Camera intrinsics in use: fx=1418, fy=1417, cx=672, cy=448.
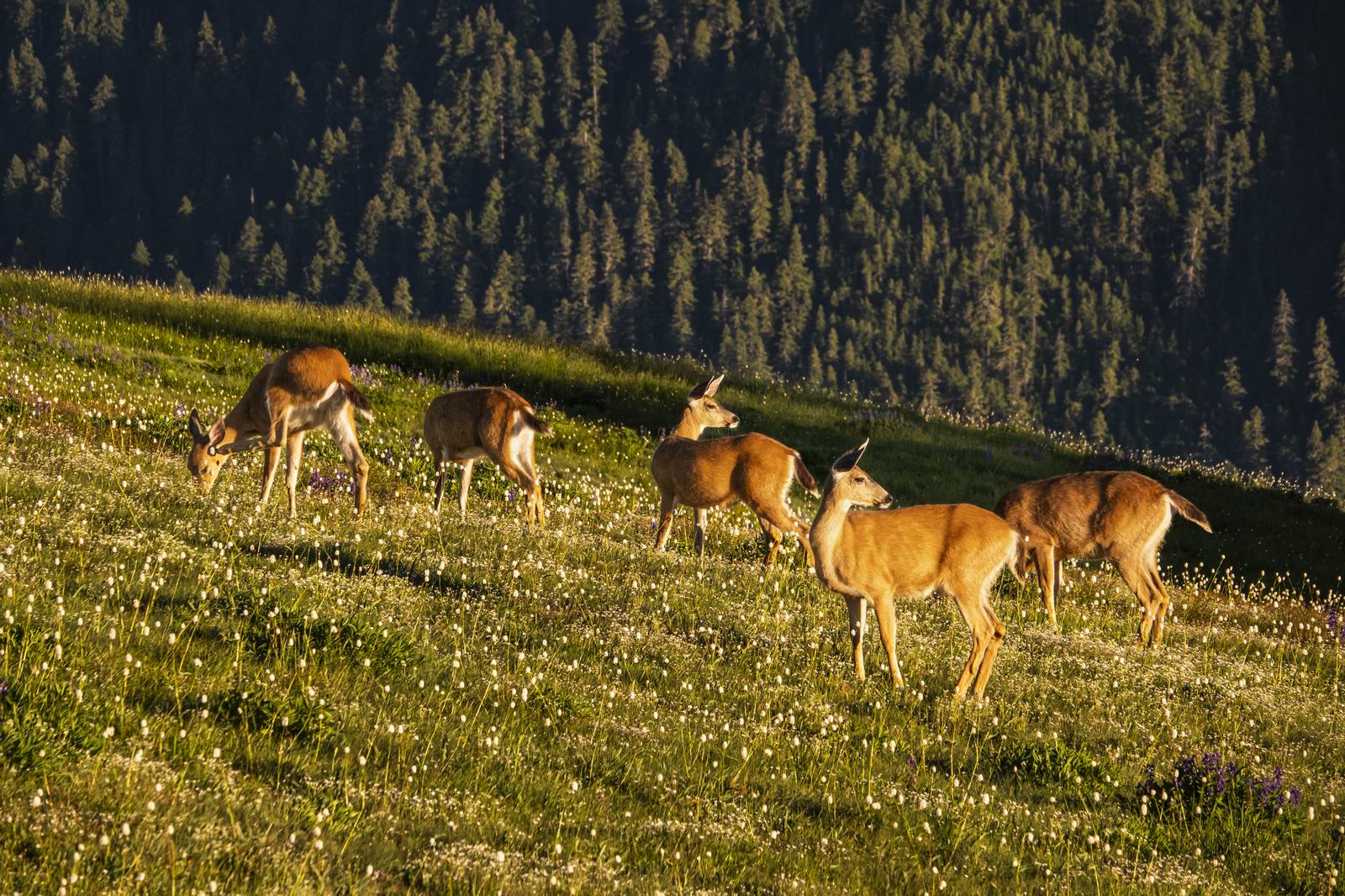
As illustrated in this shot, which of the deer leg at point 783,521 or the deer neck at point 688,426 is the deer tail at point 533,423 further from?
the deer leg at point 783,521

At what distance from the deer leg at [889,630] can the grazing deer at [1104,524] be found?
155 inches

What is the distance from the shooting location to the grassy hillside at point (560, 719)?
25.0 feet

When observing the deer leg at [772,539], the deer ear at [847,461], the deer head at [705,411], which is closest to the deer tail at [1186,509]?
the deer leg at [772,539]

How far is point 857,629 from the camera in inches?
487

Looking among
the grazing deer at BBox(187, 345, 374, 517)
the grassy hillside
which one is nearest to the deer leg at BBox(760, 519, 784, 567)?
the grassy hillside

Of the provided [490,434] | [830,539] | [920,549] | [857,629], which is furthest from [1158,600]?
[490,434]

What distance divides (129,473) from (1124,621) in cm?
1148

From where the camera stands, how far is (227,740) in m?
8.45

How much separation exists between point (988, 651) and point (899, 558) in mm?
1086

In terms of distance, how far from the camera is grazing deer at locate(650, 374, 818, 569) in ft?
53.9

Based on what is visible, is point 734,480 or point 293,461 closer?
point 734,480

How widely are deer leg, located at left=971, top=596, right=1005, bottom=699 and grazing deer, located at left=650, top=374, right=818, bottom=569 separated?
146 inches

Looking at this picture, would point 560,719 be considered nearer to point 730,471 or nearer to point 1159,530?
point 730,471

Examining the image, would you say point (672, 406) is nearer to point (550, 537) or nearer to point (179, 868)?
point (550, 537)
